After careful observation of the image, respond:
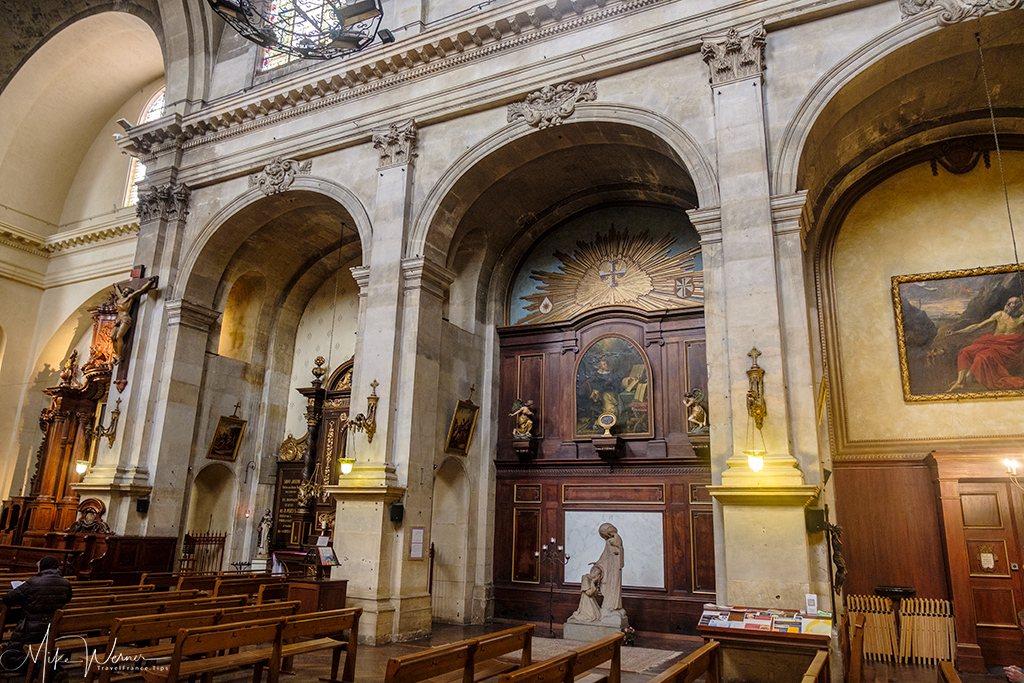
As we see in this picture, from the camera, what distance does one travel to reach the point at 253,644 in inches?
261

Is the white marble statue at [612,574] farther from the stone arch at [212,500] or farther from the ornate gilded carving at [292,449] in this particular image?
the stone arch at [212,500]

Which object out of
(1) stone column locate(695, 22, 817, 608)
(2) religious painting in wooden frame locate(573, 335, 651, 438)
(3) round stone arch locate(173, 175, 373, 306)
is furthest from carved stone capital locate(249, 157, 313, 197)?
(1) stone column locate(695, 22, 817, 608)

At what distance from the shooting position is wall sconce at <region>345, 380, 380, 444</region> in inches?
450

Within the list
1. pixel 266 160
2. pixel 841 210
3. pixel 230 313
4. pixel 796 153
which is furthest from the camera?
pixel 230 313

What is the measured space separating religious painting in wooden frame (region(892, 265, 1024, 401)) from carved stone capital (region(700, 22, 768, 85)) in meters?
4.36

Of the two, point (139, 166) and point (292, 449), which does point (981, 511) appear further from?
point (139, 166)

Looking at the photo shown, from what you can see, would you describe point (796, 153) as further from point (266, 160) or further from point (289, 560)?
point (289, 560)

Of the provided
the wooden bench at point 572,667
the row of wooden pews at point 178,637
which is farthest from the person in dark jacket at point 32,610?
the wooden bench at point 572,667

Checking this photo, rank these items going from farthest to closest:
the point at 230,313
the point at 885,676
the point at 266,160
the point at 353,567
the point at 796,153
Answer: the point at 230,313 → the point at 266,160 → the point at 353,567 → the point at 796,153 → the point at 885,676

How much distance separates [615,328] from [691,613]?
515 centimetres

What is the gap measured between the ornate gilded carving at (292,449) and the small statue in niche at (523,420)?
594cm

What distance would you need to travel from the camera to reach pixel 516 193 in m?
13.6

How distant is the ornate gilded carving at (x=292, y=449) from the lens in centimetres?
1680

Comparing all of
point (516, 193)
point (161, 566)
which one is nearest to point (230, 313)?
point (161, 566)
